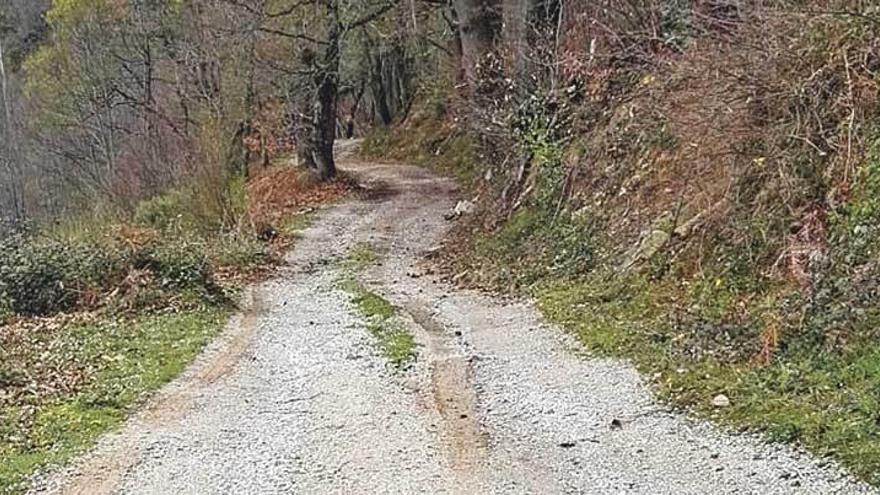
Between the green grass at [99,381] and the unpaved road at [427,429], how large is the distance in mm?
214

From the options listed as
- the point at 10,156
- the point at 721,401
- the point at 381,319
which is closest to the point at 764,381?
the point at 721,401

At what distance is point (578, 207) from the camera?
1344 centimetres

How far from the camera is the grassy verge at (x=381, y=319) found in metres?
9.53

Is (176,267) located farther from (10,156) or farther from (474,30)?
(10,156)

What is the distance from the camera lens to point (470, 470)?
20.1 ft

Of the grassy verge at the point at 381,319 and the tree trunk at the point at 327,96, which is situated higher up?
the tree trunk at the point at 327,96

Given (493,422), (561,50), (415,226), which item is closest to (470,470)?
(493,422)

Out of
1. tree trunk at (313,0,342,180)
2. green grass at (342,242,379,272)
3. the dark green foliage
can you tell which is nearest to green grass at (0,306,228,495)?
the dark green foliage

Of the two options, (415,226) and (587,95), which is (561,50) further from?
(415,226)

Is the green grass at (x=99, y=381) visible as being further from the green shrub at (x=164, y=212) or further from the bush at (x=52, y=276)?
A: the green shrub at (x=164, y=212)

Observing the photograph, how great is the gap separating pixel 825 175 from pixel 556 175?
6.26 metres

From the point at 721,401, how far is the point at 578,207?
269 inches

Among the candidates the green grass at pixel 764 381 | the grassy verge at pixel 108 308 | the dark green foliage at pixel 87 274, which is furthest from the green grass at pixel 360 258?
the green grass at pixel 764 381

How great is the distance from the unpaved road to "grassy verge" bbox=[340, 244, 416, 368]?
0.47 ft
